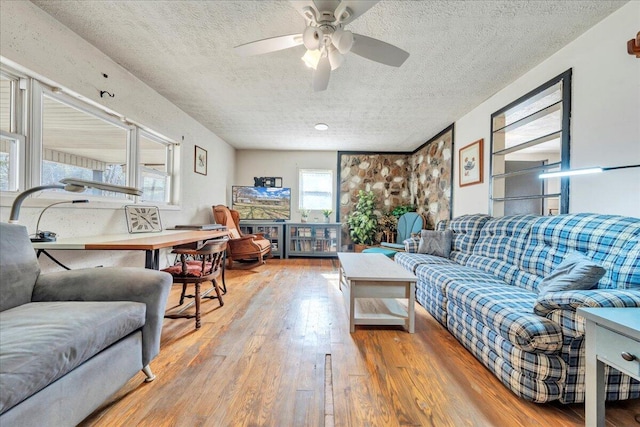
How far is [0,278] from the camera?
120 centimetres

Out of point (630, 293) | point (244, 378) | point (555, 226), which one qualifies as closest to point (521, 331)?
point (630, 293)

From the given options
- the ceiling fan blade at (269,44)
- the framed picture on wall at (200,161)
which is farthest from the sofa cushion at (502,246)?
the framed picture on wall at (200,161)

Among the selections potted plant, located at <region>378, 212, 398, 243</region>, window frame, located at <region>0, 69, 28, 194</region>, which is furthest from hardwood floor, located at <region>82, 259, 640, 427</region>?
potted plant, located at <region>378, 212, 398, 243</region>

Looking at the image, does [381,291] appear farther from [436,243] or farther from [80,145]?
[80,145]

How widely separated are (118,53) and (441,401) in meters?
3.43

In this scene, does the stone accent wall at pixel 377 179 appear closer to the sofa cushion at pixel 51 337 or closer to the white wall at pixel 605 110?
the white wall at pixel 605 110

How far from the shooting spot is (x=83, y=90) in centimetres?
205

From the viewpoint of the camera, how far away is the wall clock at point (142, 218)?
2.54m

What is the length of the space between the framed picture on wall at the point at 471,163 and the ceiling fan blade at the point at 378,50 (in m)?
1.97

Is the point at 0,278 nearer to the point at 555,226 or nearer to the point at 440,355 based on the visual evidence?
the point at 440,355

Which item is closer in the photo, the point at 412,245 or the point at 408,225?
the point at 412,245

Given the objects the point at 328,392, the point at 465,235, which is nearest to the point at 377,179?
the point at 465,235

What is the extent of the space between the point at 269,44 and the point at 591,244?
95.2 inches

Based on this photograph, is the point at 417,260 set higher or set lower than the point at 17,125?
lower
